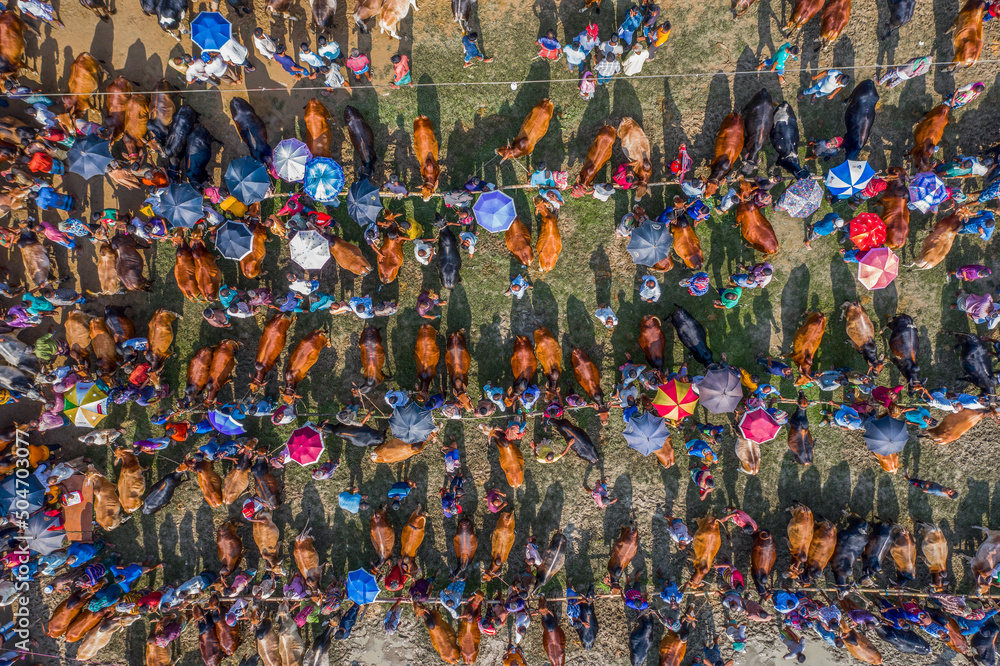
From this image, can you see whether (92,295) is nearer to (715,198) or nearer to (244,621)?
(244,621)

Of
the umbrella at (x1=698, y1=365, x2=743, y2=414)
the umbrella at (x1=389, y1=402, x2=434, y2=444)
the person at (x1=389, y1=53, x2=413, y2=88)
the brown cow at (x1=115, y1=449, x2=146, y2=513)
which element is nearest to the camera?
the umbrella at (x1=698, y1=365, x2=743, y2=414)

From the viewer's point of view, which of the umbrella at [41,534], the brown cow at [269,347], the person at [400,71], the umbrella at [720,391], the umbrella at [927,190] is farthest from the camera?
the brown cow at [269,347]

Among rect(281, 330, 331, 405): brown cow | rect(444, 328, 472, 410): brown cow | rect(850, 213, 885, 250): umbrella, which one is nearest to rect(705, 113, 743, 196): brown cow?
rect(850, 213, 885, 250): umbrella

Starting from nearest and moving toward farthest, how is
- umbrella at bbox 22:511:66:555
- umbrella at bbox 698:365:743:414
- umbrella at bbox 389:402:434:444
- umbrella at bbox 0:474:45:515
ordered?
umbrella at bbox 698:365:743:414 < umbrella at bbox 389:402:434:444 < umbrella at bbox 22:511:66:555 < umbrella at bbox 0:474:45:515

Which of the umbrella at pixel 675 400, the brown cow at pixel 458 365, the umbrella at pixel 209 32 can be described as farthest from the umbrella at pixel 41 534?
the umbrella at pixel 675 400

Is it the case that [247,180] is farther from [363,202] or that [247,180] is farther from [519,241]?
[519,241]

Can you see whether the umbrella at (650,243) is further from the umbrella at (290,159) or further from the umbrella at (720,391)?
the umbrella at (290,159)

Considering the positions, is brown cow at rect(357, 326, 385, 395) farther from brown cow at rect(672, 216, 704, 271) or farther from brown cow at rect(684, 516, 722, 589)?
brown cow at rect(684, 516, 722, 589)
